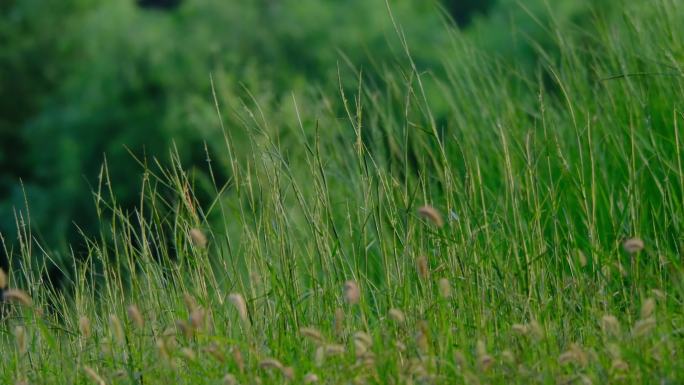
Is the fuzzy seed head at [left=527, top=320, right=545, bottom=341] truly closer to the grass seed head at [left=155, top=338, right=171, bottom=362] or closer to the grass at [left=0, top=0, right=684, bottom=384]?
the grass at [left=0, top=0, right=684, bottom=384]

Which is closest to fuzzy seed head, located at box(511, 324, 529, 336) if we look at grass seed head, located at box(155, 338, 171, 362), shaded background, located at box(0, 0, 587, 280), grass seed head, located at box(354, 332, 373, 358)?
grass seed head, located at box(354, 332, 373, 358)

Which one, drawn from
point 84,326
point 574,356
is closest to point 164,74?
point 84,326

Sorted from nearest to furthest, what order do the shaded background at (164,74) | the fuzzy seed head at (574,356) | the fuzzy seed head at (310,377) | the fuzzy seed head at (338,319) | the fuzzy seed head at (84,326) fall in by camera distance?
the fuzzy seed head at (574,356)
the fuzzy seed head at (310,377)
the fuzzy seed head at (338,319)
the fuzzy seed head at (84,326)
the shaded background at (164,74)

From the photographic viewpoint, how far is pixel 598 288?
2455 mm

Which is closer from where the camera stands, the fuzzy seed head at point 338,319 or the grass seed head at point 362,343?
the grass seed head at point 362,343

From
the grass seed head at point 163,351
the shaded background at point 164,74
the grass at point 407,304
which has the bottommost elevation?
the shaded background at point 164,74

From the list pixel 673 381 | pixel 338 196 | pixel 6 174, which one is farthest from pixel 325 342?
pixel 6 174

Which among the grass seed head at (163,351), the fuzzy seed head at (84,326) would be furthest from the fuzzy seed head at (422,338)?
the fuzzy seed head at (84,326)

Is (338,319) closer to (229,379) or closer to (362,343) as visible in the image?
(362,343)

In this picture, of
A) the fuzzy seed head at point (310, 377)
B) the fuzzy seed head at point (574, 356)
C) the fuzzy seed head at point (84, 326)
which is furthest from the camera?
the fuzzy seed head at point (84, 326)

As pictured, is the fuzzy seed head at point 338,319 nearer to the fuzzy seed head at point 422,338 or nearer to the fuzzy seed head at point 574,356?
→ the fuzzy seed head at point 422,338

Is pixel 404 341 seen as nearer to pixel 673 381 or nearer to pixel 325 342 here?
pixel 325 342

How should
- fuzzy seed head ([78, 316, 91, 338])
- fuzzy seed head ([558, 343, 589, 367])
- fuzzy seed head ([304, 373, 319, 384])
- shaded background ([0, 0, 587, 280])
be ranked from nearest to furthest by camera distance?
fuzzy seed head ([558, 343, 589, 367]), fuzzy seed head ([304, 373, 319, 384]), fuzzy seed head ([78, 316, 91, 338]), shaded background ([0, 0, 587, 280])

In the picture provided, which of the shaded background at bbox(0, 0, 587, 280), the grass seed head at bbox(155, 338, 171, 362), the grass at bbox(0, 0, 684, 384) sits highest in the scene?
the grass seed head at bbox(155, 338, 171, 362)
